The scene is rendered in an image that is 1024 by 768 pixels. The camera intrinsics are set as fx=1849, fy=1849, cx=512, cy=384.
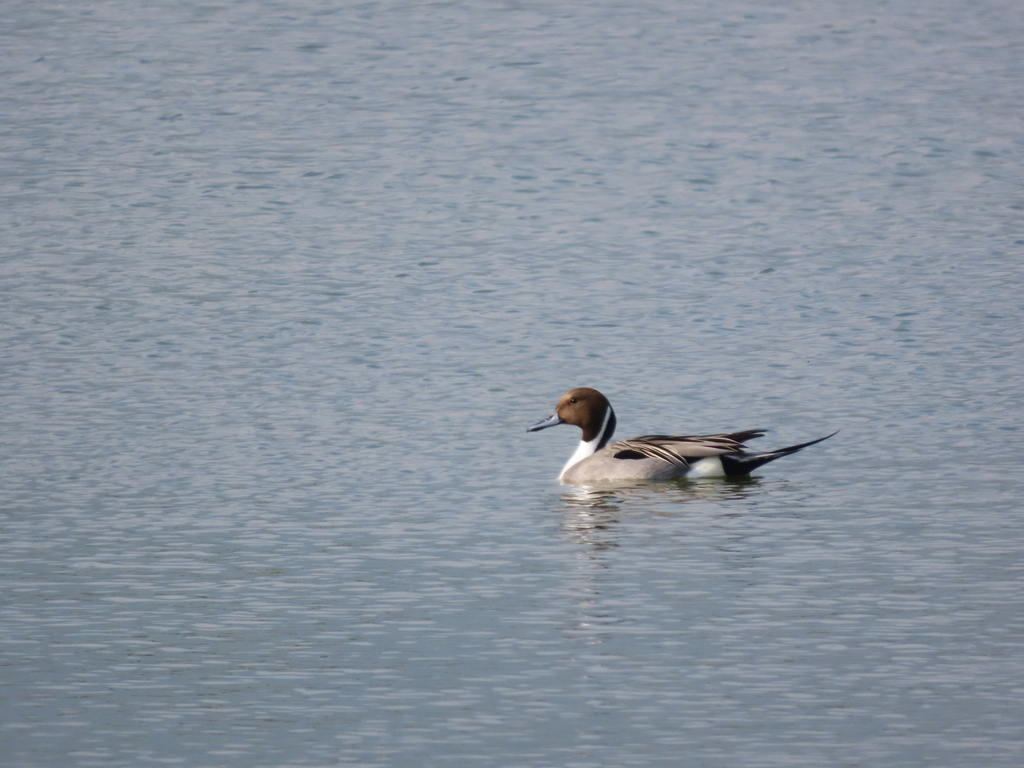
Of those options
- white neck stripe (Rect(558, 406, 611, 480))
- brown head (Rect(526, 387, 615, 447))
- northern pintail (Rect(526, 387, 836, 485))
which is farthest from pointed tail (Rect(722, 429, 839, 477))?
brown head (Rect(526, 387, 615, 447))

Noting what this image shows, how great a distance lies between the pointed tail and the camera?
1534 cm

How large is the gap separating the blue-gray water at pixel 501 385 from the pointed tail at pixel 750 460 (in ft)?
0.61

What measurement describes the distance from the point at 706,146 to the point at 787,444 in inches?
734

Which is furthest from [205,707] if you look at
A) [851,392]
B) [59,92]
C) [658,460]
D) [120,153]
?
[59,92]

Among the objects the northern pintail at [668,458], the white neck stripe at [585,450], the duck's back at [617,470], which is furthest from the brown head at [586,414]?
the duck's back at [617,470]

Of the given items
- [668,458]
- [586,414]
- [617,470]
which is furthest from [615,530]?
[586,414]

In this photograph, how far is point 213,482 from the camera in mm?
14555

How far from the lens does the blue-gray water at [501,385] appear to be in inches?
359

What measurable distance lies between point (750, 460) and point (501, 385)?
3989 mm

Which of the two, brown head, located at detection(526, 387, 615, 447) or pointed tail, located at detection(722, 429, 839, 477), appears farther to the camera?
brown head, located at detection(526, 387, 615, 447)

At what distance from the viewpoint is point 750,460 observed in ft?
50.3

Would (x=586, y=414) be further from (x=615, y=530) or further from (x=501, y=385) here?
(x=615, y=530)

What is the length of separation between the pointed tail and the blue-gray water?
186 millimetres

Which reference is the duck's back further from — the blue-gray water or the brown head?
the brown head
